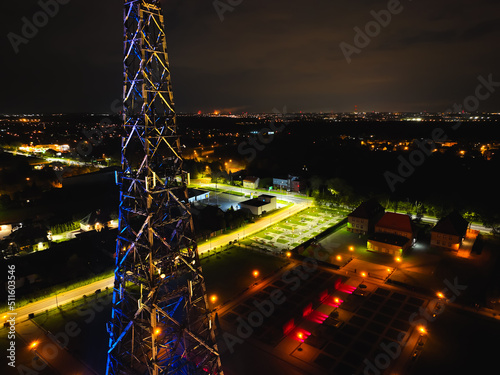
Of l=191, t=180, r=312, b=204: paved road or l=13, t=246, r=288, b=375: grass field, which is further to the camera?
l=191, t=180, r=312, b=204: paved road

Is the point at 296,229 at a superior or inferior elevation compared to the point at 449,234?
inferior

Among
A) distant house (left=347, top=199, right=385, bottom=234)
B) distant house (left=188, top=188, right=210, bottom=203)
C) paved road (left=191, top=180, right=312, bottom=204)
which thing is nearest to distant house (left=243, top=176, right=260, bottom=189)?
paved road (left=191, top=180, right=312, bottom=204)

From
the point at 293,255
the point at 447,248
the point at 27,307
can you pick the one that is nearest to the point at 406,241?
the point at 447,248

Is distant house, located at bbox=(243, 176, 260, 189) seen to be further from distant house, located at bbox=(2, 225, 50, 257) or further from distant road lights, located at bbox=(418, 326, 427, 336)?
distant road lights, located at bbox=(418, 326, 427, 336)

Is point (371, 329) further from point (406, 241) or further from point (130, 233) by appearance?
point (130, 233)

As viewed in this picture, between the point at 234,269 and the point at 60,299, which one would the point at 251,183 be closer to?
the point at 234,269

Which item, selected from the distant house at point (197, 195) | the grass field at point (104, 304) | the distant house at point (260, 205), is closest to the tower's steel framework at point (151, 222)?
the grass field at point (104, 304)

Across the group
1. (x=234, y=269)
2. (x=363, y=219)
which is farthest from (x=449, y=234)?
(x=234, y=269)
